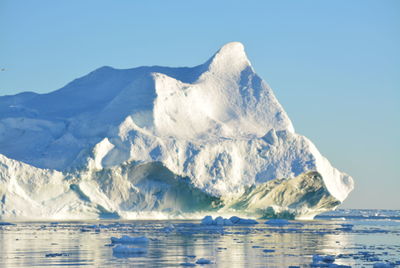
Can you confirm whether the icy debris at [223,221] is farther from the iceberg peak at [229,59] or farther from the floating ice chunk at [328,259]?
the floating ice chunk at [328,259]

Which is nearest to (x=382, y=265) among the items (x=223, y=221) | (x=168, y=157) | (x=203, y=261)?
(x=203, y=261)

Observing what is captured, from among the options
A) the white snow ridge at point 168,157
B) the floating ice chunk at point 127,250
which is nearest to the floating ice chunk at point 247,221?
the white snow ridge at point 168,157

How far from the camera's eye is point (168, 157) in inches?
1640

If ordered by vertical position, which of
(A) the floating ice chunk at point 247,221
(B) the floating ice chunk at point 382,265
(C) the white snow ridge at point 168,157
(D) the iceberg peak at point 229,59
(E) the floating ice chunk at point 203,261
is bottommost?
(B) the floating ice chunk at point 382,265

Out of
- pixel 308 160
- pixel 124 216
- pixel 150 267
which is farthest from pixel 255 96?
pixel 150 267

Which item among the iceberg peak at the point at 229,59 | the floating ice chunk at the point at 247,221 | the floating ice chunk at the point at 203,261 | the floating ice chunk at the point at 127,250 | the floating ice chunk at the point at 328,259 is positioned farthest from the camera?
the iceberg peak at the point at 229,59

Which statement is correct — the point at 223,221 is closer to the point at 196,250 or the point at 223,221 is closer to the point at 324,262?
the point at 196,250

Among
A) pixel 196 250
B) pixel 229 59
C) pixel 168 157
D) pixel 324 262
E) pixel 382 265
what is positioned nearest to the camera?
pixel 382 265

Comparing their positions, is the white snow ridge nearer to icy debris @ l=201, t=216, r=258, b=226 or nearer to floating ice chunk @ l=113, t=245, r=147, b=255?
icy debris @ l=201, t=216, r=258, b=226

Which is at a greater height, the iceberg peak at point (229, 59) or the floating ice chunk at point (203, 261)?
the iceberg peak at point (229, 59)

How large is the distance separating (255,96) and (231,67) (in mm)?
2753

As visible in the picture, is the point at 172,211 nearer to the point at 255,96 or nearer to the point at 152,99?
the point at 152,99

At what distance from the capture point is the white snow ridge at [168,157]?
4050 cm

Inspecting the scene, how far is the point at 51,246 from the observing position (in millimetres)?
21219
